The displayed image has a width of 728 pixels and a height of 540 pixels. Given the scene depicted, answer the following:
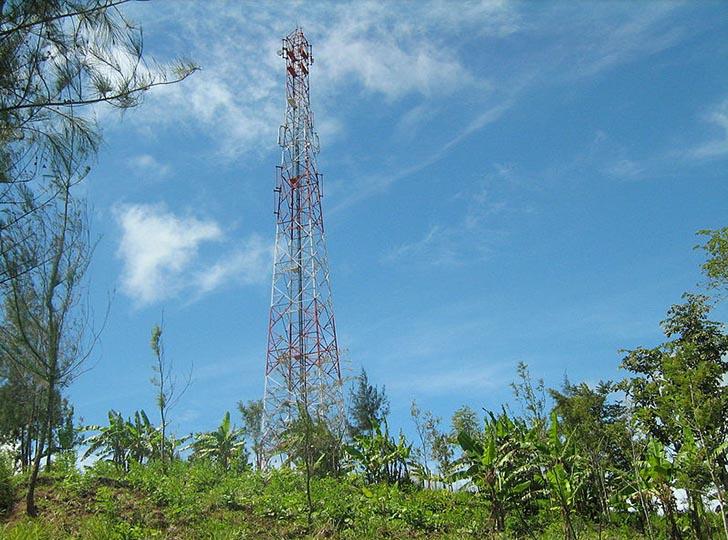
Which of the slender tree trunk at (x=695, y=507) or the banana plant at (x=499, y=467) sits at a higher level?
the banana plant at (x=499, y=467)

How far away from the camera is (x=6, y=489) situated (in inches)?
432

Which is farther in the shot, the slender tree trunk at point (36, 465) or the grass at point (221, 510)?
the slender tree trunk at point (36, 465)

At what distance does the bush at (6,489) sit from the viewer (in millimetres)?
10688

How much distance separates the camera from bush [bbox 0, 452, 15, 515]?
1069 centimetres

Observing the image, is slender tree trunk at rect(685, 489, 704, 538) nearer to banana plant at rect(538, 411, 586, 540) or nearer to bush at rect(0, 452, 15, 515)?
banana plant at rect(538, 411, 586, 540)

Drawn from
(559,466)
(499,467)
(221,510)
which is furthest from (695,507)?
(221,510)

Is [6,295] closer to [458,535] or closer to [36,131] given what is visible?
[36,131]

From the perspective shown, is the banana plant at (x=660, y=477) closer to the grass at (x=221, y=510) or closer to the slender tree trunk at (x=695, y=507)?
the slender tree trunk at (x=695, y=507)

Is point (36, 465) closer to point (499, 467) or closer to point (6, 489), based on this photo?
point (6, 489)

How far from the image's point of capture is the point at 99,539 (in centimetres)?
895


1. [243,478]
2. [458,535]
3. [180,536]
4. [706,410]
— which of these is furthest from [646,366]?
[180,536]

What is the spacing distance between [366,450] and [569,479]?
5220 millimetres

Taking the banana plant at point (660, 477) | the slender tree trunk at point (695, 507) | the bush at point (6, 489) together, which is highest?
the bush at point (6, 489)

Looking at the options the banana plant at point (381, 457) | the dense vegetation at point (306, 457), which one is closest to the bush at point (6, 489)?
the dense vegetation at point (306, 457)
